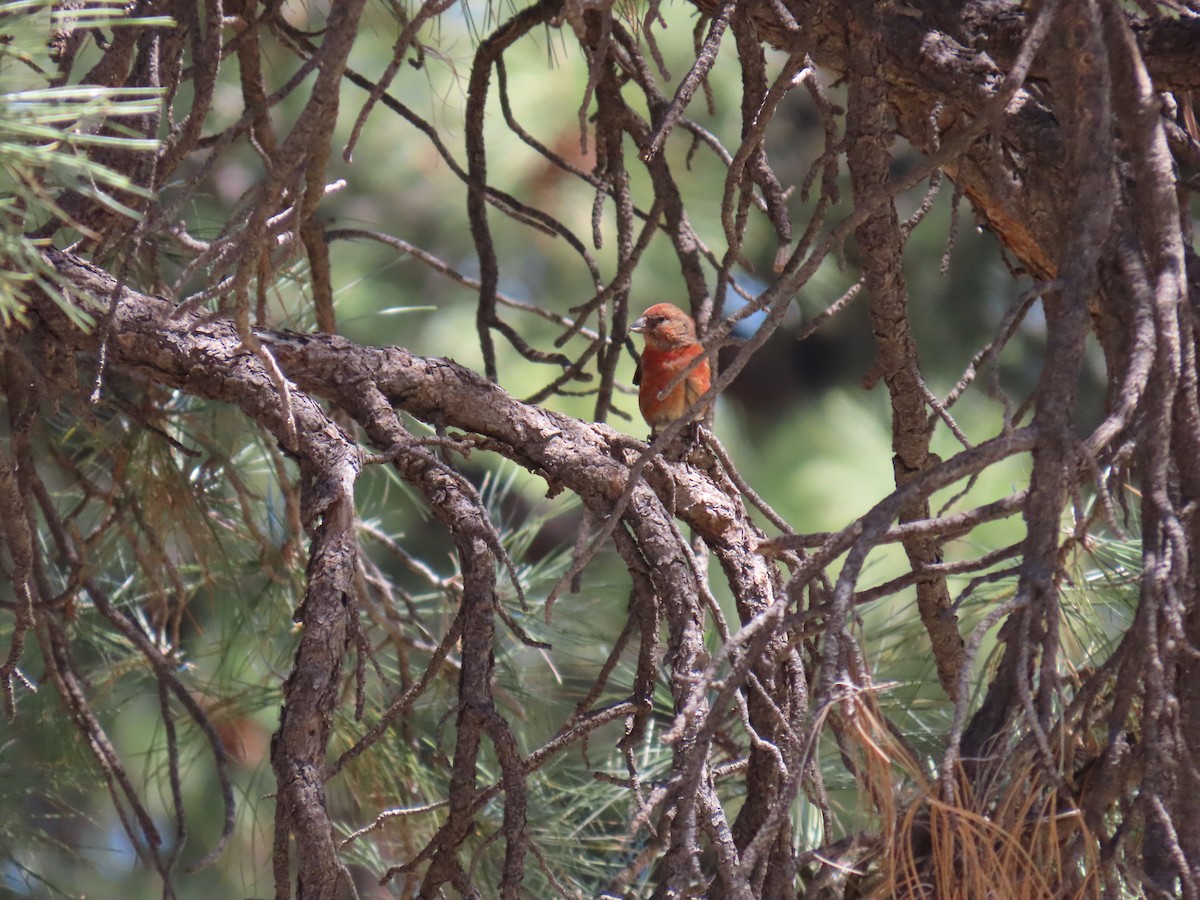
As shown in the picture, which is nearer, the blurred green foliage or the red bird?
the blurred green foliage

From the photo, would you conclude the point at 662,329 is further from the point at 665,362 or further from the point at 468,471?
the point at 468,471

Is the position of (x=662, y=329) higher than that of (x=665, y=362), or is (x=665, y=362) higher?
(x=662, y=329)

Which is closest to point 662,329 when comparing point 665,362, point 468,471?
point 665,362

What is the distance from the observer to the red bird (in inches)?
130

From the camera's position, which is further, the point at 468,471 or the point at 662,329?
the point at 468,471

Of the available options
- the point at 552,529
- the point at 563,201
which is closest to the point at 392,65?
the point at 563,201

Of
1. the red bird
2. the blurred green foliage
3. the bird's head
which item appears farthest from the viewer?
the bird's head

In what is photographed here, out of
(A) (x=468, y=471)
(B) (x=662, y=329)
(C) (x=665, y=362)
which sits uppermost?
(A) (x=468, y=471)

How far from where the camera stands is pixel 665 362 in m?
3.49

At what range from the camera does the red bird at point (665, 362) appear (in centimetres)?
331

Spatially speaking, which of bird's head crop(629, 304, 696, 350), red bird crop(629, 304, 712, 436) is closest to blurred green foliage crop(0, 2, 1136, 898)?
red bird crop(629, 304, 712, 436)

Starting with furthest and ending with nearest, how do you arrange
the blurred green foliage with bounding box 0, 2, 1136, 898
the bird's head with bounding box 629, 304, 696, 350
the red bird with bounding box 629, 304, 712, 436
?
the bird's head with bounding box 629, 304, 696, 350
the red bird with bounding box 629, 304, 712, 436
the blurred green foliage with bounding box 0, 2, 1136, 898

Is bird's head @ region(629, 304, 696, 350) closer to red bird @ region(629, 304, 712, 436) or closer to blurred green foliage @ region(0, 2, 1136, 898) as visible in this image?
red bird @ region(629, 304, 712, 436)

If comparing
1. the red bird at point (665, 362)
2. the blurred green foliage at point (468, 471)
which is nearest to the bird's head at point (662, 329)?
the red bird at point (665, 362)
